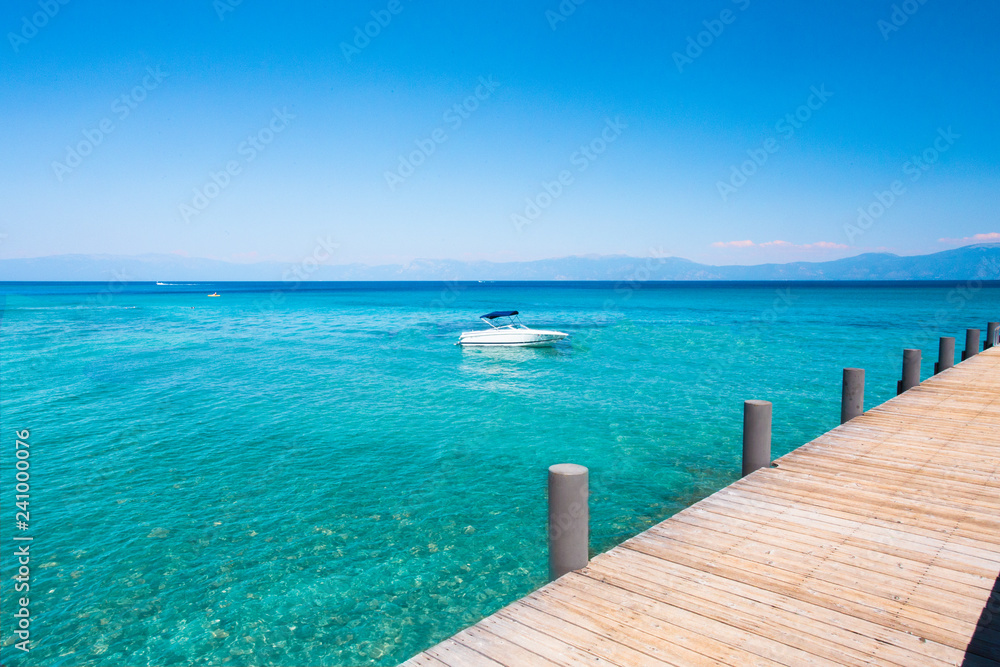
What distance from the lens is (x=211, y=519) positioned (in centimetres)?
917

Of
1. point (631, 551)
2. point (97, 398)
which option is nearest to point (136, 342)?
point (97, 398)

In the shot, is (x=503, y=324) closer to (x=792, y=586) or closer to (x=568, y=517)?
(x=568, y=517)

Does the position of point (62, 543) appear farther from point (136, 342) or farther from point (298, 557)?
point (136, 342)

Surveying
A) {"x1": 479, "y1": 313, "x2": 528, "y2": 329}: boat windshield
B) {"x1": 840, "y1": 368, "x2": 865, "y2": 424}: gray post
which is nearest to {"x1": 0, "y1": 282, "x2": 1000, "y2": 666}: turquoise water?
{"x1": 840, "y1": 368, "x2": 865, "y2": 424}: gray post

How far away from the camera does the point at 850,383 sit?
10109 millimetres

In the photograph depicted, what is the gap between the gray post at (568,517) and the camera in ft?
15.3

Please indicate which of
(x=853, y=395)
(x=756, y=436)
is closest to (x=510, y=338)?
(x=853, y=395)

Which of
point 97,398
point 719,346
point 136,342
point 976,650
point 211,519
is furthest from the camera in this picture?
point 136,342

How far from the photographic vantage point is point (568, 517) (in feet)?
15.3

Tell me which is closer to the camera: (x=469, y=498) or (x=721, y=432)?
(x=469, y=498)

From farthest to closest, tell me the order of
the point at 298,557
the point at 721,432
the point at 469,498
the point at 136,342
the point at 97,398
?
the point at 136,342 → the point at 97,398 → the point at 721,432 → the point at 469,498 → the point at 298,557

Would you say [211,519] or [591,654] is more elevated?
[591,654]

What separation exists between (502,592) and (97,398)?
1739 centimetres

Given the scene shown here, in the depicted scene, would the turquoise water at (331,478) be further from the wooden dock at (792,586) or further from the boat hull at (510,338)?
the boat hull at (510,338)
